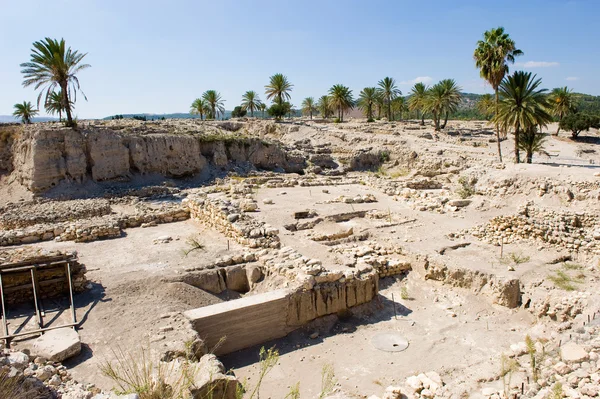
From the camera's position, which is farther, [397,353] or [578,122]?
[578,122]

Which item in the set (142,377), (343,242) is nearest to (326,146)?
(343,242)

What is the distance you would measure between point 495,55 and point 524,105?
3.25 metres

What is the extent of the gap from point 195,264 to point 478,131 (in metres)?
40.7

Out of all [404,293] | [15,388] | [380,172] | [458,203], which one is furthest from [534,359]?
[380,172]

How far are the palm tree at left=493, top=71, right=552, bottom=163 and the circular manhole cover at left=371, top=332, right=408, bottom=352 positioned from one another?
647 inches

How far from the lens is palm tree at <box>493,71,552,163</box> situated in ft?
67.0

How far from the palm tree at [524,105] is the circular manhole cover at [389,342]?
16.4 m

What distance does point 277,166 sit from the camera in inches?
1115

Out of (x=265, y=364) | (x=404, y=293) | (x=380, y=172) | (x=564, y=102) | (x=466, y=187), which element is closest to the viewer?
(x=265, y=364)

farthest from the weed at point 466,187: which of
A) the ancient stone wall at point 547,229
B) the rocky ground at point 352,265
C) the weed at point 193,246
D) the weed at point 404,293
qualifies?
the weed at point 193,246

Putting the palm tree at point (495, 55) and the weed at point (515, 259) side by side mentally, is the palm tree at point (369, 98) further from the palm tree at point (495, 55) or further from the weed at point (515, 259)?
the weed at point (515, 259)

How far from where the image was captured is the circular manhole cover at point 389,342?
780cm

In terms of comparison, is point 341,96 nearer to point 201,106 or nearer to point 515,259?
point 201,106

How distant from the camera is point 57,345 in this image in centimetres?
630
